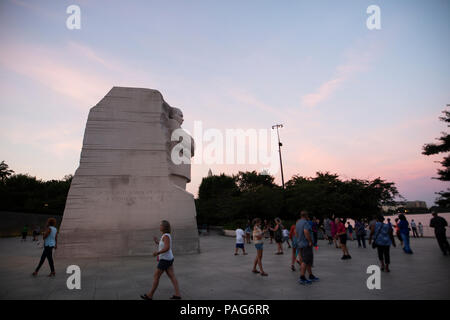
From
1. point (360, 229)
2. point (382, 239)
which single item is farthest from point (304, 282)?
point (360, 229)

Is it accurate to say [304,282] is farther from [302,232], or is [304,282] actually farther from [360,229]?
[360,229]

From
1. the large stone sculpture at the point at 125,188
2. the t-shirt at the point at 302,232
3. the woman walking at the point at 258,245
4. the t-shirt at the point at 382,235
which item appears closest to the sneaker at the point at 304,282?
the t-shirt at the point at 302,232

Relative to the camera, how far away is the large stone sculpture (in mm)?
12992

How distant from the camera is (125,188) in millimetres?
13797

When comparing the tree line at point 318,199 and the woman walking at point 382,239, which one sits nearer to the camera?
the woman walking at point 382,239

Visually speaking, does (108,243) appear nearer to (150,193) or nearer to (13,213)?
(150,193)

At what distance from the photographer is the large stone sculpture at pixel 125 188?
12992mm

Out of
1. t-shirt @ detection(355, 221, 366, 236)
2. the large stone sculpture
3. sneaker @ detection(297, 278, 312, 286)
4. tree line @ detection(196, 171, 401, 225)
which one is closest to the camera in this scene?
sneaker @ detection(297, 278, 312, 286)

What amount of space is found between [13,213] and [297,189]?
35.4 metres

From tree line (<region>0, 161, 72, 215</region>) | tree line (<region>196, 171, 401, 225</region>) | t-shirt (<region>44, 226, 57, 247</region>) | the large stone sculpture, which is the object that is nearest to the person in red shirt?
the large stone sculpture

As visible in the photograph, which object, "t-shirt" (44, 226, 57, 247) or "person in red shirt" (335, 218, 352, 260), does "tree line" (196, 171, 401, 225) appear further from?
"t-shirt" (44, 226, 57, 247)

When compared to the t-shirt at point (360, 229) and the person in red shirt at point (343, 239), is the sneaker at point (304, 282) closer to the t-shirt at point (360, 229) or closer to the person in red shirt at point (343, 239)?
the person in red shirt at point (343, 239)

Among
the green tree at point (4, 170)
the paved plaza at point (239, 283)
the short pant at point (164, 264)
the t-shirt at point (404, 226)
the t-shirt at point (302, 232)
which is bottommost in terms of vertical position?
the paved plaza at point (239, 283)
